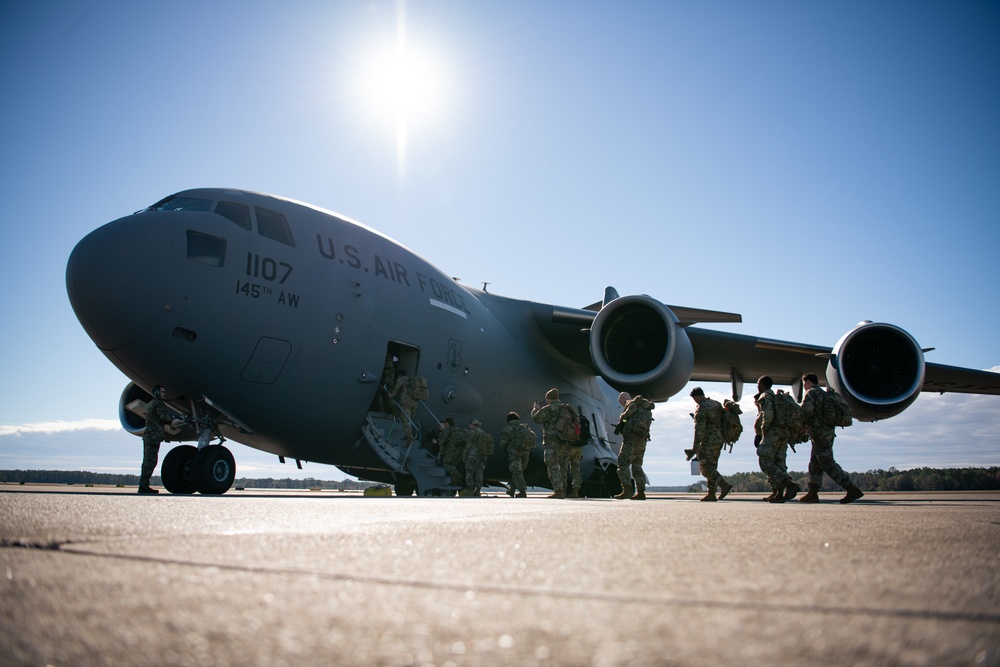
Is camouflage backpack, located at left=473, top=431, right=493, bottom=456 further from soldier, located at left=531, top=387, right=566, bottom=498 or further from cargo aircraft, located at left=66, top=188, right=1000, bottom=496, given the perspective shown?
soldier, located at left=531, top=387, right=566, bottom=498

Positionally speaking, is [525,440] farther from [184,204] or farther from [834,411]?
[184,204]

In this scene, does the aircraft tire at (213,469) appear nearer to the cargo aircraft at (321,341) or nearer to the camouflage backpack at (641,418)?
the cargo aircraft at (321,341)

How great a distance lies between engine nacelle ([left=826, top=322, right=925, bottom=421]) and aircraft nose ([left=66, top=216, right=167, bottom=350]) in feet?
31.0

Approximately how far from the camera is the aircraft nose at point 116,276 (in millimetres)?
7098

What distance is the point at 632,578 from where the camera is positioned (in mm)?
1482

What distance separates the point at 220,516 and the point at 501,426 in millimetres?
8764

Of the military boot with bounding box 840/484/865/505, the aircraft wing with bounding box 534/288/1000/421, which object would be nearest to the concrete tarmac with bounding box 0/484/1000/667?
the military boot with bounding box 840/484/865/505

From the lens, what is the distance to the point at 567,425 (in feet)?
29.9

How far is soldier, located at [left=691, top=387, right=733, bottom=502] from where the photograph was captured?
8.48 metres

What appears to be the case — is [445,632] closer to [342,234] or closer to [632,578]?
[632,578]

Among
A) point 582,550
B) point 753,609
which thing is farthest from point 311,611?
point 582,550

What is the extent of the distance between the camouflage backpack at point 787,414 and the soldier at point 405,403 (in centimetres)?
454

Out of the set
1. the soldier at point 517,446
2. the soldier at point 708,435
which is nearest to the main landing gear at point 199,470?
the soldier at point 517,446

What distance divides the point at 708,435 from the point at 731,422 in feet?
1.21
